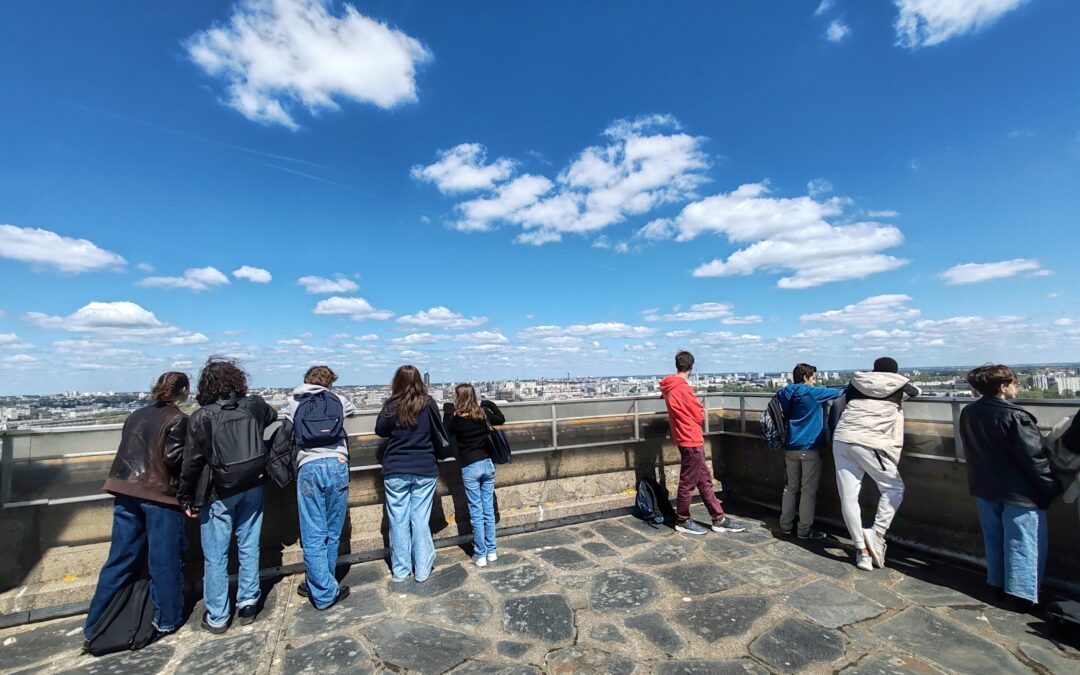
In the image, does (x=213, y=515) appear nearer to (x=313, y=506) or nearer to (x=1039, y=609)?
(x=313, y=506)

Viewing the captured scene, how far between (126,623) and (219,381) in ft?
5.91

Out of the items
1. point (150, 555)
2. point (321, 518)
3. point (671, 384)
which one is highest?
point (671, 384)

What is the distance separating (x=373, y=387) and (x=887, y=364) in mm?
5677

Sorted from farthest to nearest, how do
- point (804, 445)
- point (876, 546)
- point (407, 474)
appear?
point (804, 445), point (407, 474), point (876, 546)

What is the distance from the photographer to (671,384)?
18.8ft

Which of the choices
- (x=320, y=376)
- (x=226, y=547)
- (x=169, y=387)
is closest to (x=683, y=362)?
(x=320, y=376)

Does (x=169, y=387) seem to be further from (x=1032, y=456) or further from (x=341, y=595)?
(x=1032, y=456)

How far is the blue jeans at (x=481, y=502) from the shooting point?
15.8 ft

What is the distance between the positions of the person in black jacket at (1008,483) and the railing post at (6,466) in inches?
308

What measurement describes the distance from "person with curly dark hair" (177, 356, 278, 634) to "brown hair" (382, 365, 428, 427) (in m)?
A: 1.10

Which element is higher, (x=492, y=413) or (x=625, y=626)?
(x=492, y=413)

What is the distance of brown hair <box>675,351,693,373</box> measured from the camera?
579 cm

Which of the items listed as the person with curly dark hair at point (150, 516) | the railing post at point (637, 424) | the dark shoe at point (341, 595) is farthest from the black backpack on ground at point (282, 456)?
the railing post at point (637, 424)

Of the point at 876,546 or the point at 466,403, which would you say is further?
the point at 466,403
